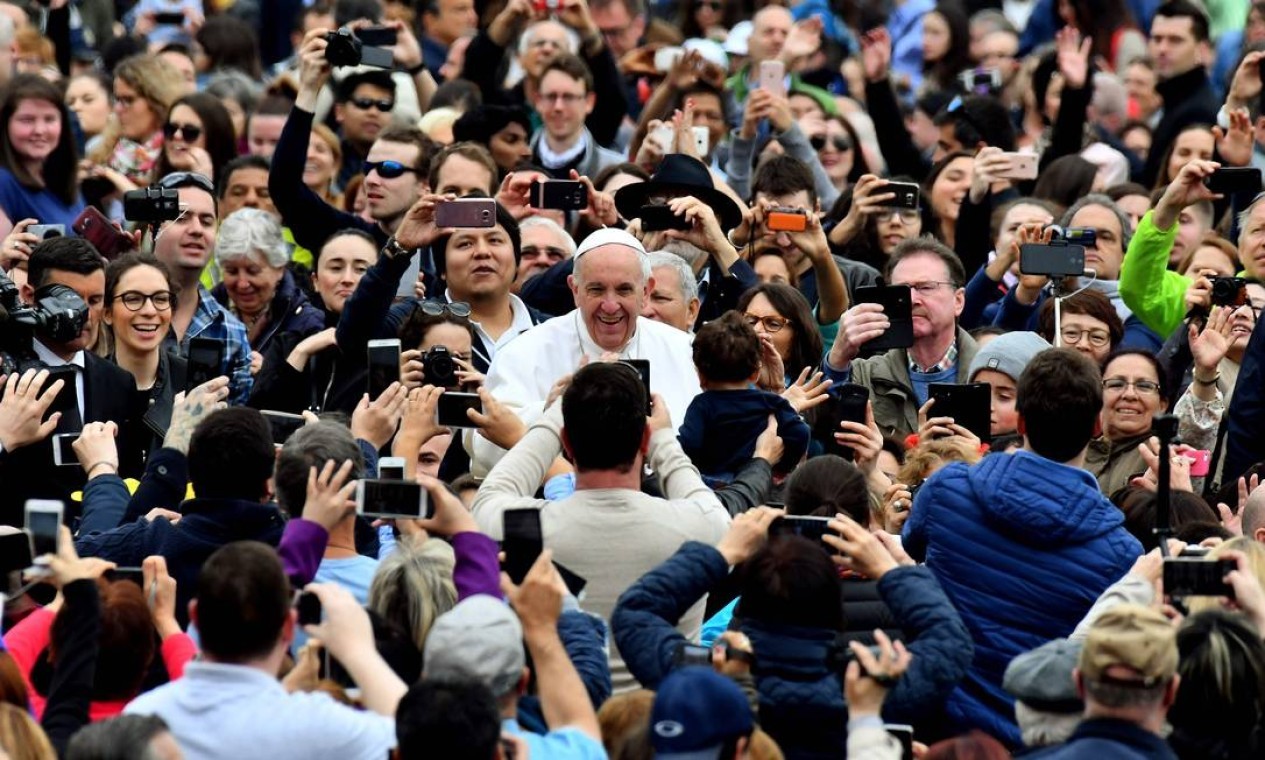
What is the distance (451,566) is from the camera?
6.29 m

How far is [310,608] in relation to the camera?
576cm

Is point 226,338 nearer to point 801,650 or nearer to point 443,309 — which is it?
point 443,309

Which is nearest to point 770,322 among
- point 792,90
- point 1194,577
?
point 1194,577

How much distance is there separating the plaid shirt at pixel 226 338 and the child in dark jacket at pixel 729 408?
7.69ft

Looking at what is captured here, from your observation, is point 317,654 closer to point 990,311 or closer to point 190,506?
point 190,506

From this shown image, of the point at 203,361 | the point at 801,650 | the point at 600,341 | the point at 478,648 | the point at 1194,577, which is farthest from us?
the point at 203,361

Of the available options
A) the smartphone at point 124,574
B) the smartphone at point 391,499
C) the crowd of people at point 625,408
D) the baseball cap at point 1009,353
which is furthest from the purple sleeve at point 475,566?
the baseball cap at point 1009,353

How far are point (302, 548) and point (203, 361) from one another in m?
2.49

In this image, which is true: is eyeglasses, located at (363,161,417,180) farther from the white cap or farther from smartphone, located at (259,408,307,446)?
smartphone, located at (259,408,307,446)

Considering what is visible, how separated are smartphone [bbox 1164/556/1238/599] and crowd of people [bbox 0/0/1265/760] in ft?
0.07

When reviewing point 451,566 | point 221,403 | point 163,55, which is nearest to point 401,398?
point 221,403

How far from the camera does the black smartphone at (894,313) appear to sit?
29.3ft

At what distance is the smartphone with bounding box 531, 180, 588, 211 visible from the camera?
9891mm

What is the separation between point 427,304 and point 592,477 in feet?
7.46
